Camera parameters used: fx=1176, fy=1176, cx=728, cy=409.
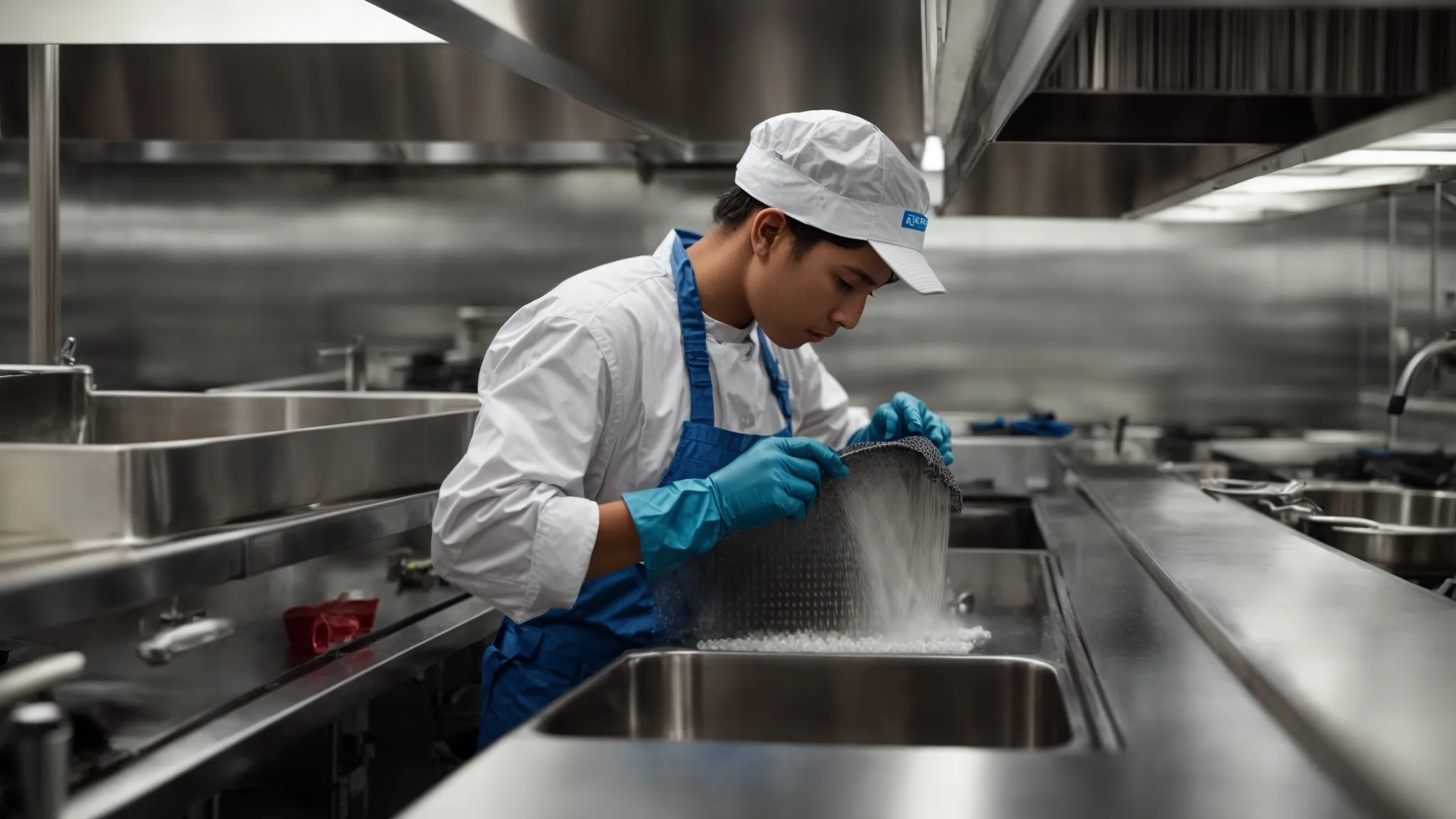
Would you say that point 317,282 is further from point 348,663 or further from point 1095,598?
point 1095,598

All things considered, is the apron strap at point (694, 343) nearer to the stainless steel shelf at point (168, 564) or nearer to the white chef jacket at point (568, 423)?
the white chef jacket at point (568, 423)

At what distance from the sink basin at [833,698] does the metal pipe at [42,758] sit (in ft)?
1.67

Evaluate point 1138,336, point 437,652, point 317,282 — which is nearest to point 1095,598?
point 437,652

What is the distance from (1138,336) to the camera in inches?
161

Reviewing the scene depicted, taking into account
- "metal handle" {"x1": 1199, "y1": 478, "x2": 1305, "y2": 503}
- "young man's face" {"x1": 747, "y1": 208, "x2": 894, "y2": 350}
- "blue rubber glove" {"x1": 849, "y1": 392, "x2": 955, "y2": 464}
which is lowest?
"metal handle" {"x1": 1199, "y1": 478, "x2": 1305, "y2": 503}

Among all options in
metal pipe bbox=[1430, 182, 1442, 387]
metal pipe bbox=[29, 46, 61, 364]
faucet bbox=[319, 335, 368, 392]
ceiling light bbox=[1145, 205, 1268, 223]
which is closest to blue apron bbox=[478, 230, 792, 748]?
metal pipe bbox=[29, 46, 61, 364]

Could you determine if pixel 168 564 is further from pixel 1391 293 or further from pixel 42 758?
pixel 1391 293

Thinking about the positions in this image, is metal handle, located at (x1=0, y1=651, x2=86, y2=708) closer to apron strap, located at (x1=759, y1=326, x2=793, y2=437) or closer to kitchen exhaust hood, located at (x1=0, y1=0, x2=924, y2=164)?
kitchen exhaust hood, located at (x1=0, y1=0, x2=924, y2=164)

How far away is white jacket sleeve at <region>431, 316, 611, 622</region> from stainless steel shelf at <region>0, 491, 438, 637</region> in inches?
8.1

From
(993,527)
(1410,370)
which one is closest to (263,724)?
(993,527)

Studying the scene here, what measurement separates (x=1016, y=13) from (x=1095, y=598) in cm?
78

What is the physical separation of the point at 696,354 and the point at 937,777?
87 cm

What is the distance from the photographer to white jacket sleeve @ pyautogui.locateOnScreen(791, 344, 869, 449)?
214cm

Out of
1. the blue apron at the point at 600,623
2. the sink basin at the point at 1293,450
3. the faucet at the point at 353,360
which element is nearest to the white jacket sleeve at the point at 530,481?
the blue apron at the point at 600,623
